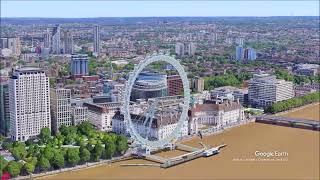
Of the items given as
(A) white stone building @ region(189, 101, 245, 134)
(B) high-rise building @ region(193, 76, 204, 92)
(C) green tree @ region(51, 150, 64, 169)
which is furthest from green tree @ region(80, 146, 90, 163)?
(B) high-rise building @ region(193, 76, 204, 92)

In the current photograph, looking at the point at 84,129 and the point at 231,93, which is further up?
the point at 231,93

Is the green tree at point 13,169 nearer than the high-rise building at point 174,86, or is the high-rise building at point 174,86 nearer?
the green tree at point 13,169

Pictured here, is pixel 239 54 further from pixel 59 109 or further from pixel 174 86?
pixel 59 109

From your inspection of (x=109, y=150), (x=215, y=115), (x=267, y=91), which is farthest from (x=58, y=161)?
(x=267, y=91)

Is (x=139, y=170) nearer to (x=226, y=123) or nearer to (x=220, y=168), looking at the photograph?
(x=220, y=168)

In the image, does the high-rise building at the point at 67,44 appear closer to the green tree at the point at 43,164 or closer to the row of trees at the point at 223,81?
the row of trees at the point at 223,81

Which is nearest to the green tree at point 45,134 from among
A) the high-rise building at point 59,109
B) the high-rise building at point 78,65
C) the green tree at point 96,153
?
the high-rise building at point 59,109

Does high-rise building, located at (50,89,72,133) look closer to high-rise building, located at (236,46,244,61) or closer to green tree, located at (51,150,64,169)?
green tree, located at (51,150,64,169)
